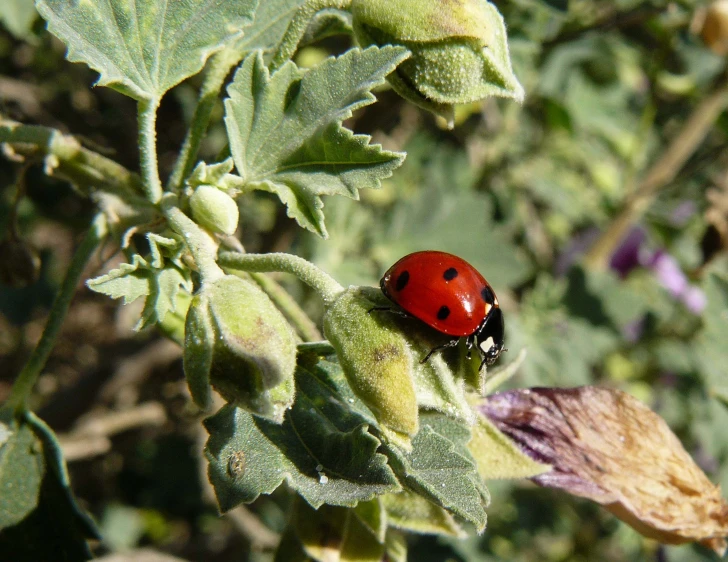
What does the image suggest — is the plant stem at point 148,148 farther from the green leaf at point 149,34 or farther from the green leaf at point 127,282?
the green leaf at point 127,282

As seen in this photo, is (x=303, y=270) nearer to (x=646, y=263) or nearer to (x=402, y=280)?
(x=402, y=280)

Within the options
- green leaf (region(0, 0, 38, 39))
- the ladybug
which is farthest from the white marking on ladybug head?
green leaf (region(0, 0, 38, 39))

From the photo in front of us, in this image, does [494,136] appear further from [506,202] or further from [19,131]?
[19,131]

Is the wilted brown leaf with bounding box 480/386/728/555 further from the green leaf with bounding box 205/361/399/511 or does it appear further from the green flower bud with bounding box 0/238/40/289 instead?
the green flower bud with bounding box 0/238/40/289

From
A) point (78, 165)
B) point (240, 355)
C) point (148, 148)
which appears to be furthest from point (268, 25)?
point (240, 355)

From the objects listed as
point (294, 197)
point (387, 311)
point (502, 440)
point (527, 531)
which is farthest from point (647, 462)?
point (527, 531)

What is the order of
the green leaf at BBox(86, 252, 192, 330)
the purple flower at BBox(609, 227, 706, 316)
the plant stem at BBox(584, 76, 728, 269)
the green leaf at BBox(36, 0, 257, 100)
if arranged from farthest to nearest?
the purple flower at BBox(609, 227, 706, 316), the plant stem at BBox(584, 76, 728, 269), the green leaf at BBox(36, 0, 257, 100), the green leaf at BBox(86, 252, 192, 330)
